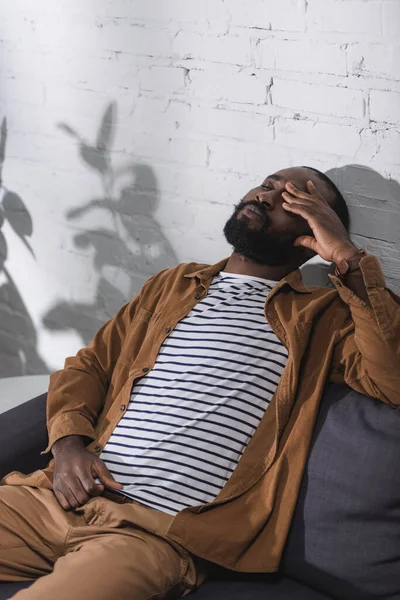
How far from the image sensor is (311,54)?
2.37 metres

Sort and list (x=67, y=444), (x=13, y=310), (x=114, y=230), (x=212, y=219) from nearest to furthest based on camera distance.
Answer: (x=67, y=444)
(x=212, y=219)
(x=114, y=230)
(x=13, y=310)

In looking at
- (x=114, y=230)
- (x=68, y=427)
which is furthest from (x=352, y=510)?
(x=114, y=230)

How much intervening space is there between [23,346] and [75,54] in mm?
1191

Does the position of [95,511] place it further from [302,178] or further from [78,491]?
[302,178]

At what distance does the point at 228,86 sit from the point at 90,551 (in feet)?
4.73

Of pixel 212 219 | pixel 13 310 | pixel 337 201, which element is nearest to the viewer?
pixel 337 201

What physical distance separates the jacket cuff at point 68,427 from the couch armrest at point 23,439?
0.04 metres

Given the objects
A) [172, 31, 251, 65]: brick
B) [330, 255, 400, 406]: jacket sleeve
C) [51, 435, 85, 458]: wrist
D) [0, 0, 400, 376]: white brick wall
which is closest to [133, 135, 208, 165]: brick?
[0, 0, 400, 376]: white brick wall

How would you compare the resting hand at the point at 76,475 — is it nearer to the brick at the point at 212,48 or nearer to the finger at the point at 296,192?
the finger at the point at 296,192

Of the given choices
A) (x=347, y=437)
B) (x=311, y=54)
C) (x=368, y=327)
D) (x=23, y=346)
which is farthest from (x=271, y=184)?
(x=23, y=346)

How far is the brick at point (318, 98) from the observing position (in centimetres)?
231

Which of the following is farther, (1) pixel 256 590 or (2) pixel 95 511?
(2) pixel 95 511

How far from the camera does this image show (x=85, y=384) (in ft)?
7.52

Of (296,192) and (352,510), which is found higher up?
(296,192)
